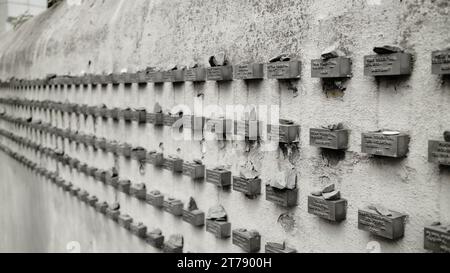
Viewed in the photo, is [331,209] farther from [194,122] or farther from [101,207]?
[101,207]

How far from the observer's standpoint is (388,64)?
2.03 metres

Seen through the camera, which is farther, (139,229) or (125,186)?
(125,186)

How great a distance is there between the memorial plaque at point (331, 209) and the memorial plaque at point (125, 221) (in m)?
2.46

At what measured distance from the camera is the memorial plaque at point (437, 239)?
1.87 m

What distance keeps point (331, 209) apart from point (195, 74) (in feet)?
5.11

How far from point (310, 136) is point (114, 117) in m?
2.66

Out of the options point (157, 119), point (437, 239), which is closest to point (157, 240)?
point (157, 119)

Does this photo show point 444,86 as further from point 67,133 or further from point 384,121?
point 67,133

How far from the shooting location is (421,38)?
1.96 metres

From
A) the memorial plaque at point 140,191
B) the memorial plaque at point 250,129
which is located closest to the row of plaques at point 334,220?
the memorial plaque at point 140,191

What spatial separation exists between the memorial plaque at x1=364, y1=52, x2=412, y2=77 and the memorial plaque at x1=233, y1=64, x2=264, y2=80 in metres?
0.80

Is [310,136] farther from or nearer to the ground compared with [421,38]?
nearer to the ground

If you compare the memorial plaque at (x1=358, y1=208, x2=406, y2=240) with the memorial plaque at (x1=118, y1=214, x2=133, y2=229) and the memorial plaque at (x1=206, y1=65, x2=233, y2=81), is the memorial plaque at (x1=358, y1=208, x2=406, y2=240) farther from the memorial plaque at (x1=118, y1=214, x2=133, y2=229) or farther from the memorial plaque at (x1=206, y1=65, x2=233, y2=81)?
the memorial plaque at (x1=118, y1=214, x2=133, y2=229)

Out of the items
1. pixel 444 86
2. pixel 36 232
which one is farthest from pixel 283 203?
pixel 36 232
